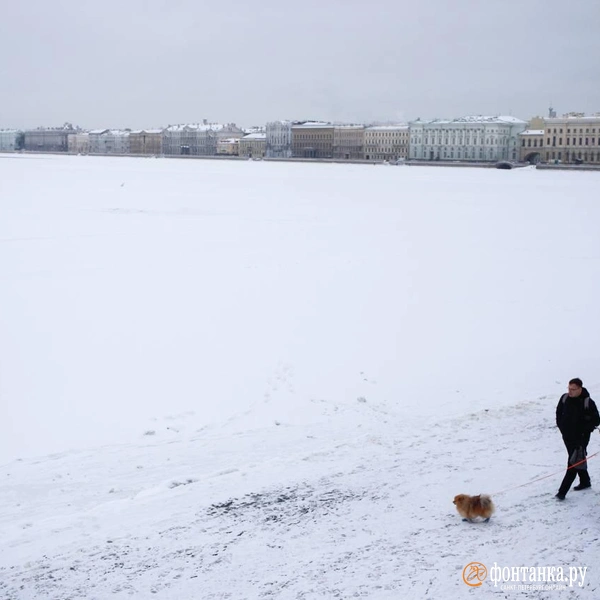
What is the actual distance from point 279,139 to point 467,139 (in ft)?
119

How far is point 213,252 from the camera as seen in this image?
17.9 meters

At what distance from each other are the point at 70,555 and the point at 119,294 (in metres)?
8.35

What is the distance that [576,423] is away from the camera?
5730 mm

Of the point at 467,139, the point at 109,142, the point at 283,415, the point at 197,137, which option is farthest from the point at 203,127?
the point at 283,415

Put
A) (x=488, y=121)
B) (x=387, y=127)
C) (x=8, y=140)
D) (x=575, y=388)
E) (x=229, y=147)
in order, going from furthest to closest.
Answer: (x=8, y=140)
(x=229, y=147)
(x=387, y=127)
(x=488, y=121)
(x=575, y=388)

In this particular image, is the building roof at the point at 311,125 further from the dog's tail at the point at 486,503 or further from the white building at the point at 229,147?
the dog's tail at the point at 486,503

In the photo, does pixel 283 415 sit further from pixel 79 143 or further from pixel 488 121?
pixel 79 143

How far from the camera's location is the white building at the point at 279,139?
138625 mm

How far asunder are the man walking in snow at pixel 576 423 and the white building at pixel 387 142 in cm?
11863

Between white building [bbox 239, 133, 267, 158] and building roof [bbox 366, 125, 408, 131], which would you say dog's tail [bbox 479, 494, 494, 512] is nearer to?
building roof [bbox 366, 125, 408, 131]

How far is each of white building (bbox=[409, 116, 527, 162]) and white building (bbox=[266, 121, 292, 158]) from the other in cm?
2424

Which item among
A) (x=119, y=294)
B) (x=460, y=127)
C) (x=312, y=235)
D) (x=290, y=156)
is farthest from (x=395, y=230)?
(x=290, y=156)

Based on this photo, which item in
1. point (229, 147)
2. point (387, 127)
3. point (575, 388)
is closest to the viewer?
point (575, 388)

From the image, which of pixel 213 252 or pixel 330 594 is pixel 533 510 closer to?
pixel 330 594
